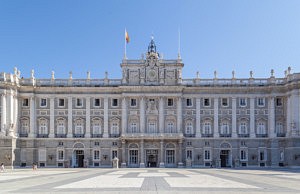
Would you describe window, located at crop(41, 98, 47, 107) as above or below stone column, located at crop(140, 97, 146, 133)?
above

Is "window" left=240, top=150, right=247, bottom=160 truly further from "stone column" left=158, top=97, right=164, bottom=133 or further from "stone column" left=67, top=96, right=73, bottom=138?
"stone column" left=67, top=96, right=73, bottom=138

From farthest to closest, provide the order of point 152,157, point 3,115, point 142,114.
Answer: point 142,114 → point 152,157 → point 3,115

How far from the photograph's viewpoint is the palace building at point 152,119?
72.6 m

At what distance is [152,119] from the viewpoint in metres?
73.8

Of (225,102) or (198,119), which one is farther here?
(225,102)

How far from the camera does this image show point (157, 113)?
242ft

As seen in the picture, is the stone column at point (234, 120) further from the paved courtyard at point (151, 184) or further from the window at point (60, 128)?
the paved courtyard at point (151, 184)

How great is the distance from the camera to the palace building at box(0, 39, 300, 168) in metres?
72.6

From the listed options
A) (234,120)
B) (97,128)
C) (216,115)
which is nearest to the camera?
(234,120)

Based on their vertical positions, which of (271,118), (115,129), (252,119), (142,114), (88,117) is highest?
(142,114)

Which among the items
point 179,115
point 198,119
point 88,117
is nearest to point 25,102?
point 88,117

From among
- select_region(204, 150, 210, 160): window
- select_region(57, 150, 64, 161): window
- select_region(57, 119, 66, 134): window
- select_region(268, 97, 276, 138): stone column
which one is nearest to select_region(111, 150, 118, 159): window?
select_region(57, 150, 64, 161): window

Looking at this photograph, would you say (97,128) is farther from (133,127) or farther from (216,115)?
(216,115)

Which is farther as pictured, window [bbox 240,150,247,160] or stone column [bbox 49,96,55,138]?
stone column [bbox 49,96,55,138]
